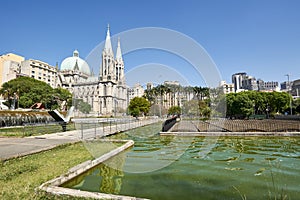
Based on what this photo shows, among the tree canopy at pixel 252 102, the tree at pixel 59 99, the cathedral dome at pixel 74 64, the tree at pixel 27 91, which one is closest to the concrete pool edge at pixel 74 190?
the tree canopy at pixel 252 102

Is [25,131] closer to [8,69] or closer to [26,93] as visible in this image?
[26,93]

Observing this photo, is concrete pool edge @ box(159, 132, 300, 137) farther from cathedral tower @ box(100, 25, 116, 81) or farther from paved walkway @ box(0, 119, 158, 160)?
cathedral tower @ box(100, 25, 116, 81)

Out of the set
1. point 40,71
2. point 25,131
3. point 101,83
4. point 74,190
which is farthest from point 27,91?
point 74,190

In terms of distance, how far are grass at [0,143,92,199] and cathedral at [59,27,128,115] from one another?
85.6 m

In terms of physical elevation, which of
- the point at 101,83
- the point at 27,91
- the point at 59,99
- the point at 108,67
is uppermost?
the point at 108,67

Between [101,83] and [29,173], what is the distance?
107496 millimetres

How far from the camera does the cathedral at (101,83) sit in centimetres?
10462

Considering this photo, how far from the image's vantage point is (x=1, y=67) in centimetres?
8944

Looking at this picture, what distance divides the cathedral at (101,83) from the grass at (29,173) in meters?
85.6

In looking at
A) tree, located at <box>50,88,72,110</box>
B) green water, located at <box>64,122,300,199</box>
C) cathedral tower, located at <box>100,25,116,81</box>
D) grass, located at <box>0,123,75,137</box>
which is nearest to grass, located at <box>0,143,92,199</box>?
green water, located at <box>64,122,300,199</box>

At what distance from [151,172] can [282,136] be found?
15.2m

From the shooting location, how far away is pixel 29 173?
6.13 m

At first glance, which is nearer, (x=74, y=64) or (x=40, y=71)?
(x=40, y=71)

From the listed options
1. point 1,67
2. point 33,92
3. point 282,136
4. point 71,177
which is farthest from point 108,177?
point 1,67
